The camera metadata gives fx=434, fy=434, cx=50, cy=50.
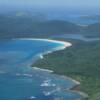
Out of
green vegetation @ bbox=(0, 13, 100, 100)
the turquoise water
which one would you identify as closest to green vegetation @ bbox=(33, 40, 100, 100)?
green vegetation @ bbox=(0, 13, 100, 100)

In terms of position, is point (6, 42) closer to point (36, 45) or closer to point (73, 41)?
point (36, 45)

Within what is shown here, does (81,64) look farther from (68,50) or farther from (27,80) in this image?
(68,50)

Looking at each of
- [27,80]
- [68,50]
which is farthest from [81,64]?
[68,50]

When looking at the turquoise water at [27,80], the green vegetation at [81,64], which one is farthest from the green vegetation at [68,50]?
the turquoise water at [27,80]

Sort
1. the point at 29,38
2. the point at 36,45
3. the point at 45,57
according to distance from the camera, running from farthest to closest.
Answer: the point at 29,38 → the point at 36,45 → the point at 45,57

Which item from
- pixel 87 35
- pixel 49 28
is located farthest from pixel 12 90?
pixel 49 28

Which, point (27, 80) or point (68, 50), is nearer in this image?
point (27, 80)
